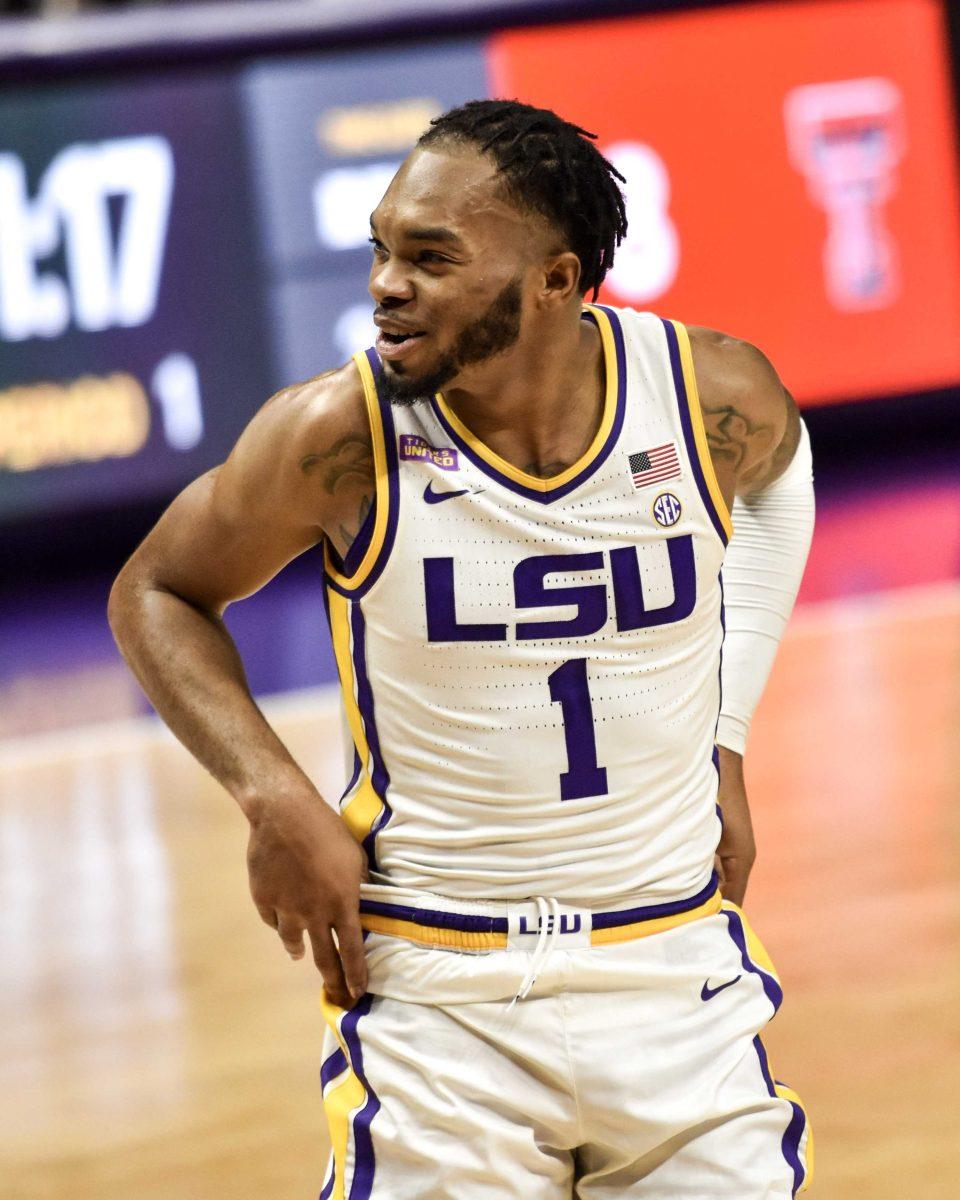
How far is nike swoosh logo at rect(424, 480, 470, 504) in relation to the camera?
5.23 feet

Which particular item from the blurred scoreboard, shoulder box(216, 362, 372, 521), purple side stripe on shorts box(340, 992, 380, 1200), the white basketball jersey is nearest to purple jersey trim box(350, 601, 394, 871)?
the white basketball jersey

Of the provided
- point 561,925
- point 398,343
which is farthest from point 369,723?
point 398,343

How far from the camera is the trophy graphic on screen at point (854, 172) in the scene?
8648 millimetres

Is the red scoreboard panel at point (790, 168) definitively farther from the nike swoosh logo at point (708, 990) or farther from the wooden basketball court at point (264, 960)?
the nike swoosh logo at point (708, 990)

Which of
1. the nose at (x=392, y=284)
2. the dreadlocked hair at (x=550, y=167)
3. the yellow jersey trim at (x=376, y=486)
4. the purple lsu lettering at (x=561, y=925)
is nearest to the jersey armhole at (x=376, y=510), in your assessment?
the yellow jersey trim at (x=376, y=486)

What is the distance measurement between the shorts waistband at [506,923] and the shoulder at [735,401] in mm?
424

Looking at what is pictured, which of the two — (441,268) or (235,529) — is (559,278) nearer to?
(441,268)

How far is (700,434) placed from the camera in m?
1.67

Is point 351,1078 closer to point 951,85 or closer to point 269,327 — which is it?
point 269,327

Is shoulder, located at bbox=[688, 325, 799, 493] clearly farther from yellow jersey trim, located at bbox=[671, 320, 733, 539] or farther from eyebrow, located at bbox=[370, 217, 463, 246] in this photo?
eyebrow, located at bbox=[370, 217, 463, 246]

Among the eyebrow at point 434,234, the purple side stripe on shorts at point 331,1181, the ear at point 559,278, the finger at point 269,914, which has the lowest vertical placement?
A: the purple side stripe on shorts at point 331,1181

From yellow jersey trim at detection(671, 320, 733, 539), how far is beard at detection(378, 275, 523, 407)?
0.64 feet

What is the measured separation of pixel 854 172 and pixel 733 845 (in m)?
7.46

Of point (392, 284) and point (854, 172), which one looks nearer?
point (392, 284)
